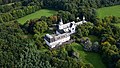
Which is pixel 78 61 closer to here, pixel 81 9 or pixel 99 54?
pixel 99 54

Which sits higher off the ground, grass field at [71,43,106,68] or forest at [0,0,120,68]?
forest at [0,0,120,68]

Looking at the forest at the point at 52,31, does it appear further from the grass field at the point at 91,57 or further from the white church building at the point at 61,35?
the white church building at the point at 61,35

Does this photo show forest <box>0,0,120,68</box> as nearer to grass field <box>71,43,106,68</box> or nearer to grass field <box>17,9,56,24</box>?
grass field <box>71,43,106,68</box>

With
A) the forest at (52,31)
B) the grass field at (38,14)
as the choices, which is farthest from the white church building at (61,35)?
the grass field at (38,14)

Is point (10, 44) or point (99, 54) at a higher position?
point (10, 44)

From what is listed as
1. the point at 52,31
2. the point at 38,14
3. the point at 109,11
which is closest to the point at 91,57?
the point at 52,31

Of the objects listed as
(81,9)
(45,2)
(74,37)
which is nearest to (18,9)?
(45,2)

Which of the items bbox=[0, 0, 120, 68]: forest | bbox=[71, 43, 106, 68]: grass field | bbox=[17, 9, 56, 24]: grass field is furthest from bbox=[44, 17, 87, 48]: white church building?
bbox=[17, 9, 56, 24]: grass field
